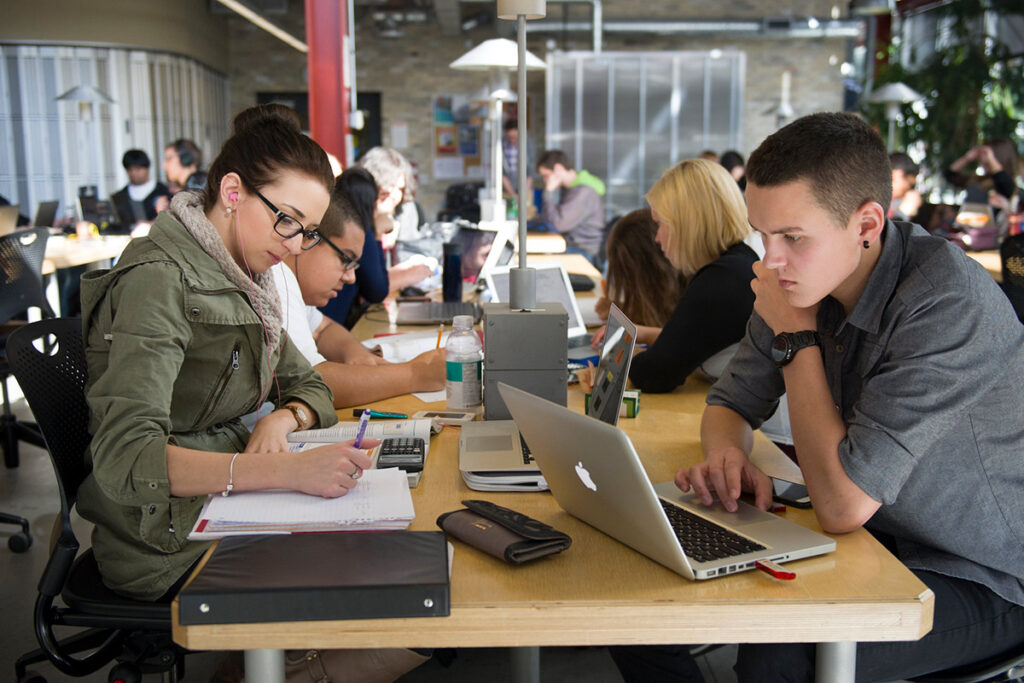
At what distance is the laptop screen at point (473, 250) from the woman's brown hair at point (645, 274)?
1515mm

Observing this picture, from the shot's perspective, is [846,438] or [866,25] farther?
[866,25]

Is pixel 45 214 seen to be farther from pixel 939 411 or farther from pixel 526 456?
pixel 939 411

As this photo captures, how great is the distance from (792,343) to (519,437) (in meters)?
→ 0.52

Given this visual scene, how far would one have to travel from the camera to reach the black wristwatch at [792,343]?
148 cm

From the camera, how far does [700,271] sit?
2348 mm

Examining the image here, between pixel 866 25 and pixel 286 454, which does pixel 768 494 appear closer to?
pixel 286 454

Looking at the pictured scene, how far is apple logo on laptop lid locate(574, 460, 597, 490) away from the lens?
121 centimetres

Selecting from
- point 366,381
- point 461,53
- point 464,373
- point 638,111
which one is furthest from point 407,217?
point 461,53

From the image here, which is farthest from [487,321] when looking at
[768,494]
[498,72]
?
[498,72]

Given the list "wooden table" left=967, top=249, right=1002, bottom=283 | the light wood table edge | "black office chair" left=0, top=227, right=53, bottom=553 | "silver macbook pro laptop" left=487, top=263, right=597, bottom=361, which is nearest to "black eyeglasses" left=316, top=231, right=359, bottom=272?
"silver macbook pro laptop" left=487, top=263, right=597, bottom=361

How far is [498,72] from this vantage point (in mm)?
6281

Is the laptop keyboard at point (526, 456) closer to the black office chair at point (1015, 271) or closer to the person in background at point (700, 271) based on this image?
the person in background at point (700, 271)

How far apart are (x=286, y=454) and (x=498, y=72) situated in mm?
5279

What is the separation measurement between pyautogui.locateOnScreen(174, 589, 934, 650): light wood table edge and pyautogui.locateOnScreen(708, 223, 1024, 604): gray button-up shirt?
249 mm
